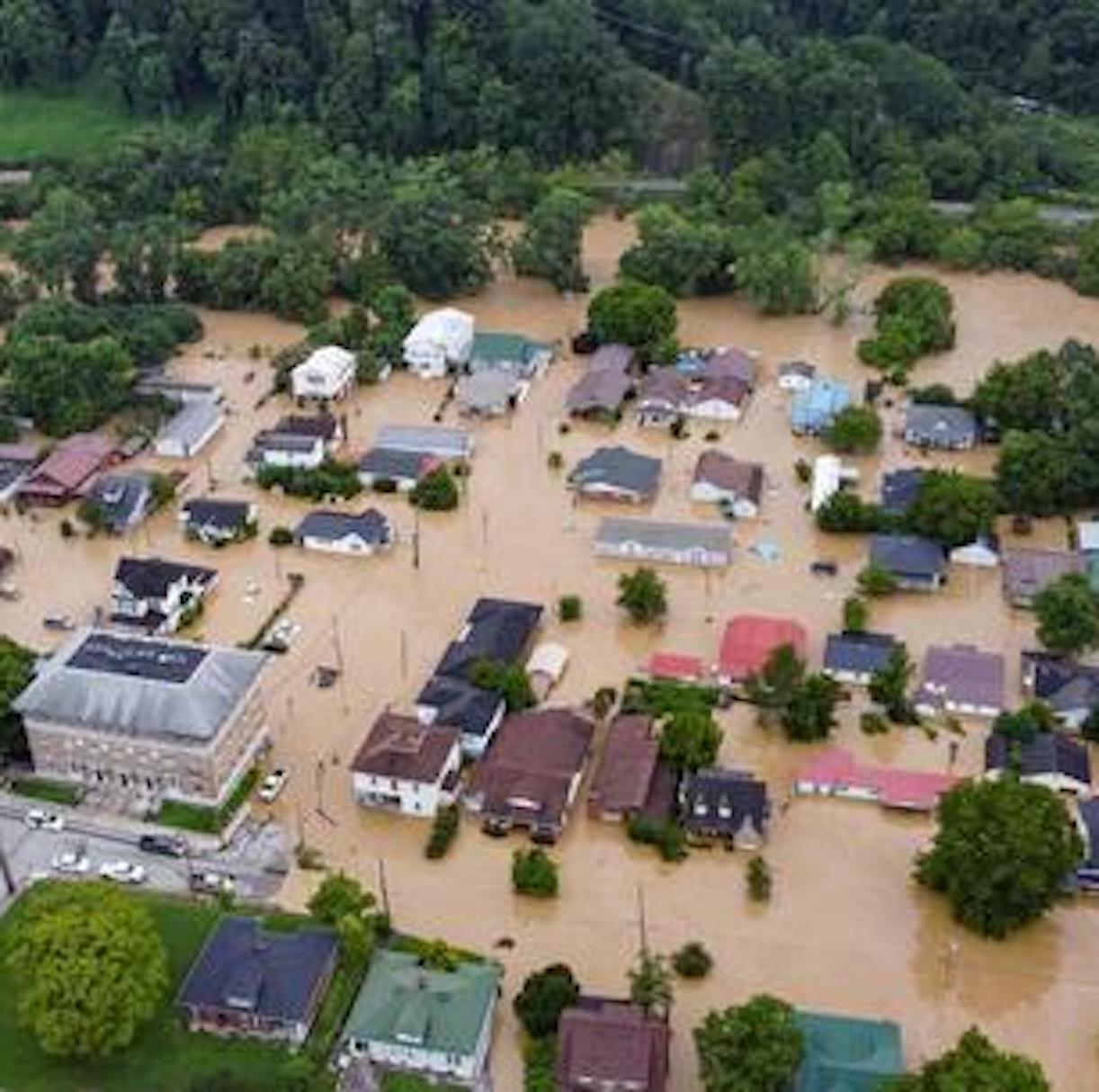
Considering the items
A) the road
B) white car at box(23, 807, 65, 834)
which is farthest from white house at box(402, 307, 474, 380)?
white car at box(23, 807, 65, 834)

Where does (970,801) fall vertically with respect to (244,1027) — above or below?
above

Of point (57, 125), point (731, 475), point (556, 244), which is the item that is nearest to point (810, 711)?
point (731, 475)

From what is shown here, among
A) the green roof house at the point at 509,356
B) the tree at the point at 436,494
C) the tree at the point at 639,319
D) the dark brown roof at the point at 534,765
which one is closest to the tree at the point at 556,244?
the tree at the point at 639,319

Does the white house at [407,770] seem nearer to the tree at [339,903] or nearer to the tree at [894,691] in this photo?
the tree at [339,903]

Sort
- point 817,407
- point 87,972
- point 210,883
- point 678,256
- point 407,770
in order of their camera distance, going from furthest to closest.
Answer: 1. point 678,256
2. point 817,407
3. point 407,770
4. point 210,883
5. point 87,972

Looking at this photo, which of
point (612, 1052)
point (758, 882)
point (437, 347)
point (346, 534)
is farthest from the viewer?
point (437, 347)

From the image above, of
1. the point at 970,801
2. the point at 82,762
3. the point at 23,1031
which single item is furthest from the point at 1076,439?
the point at 23,1031

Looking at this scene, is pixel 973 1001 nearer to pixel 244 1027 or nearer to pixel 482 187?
pixel 244 1027

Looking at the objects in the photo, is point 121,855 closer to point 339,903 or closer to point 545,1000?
point 339,903
